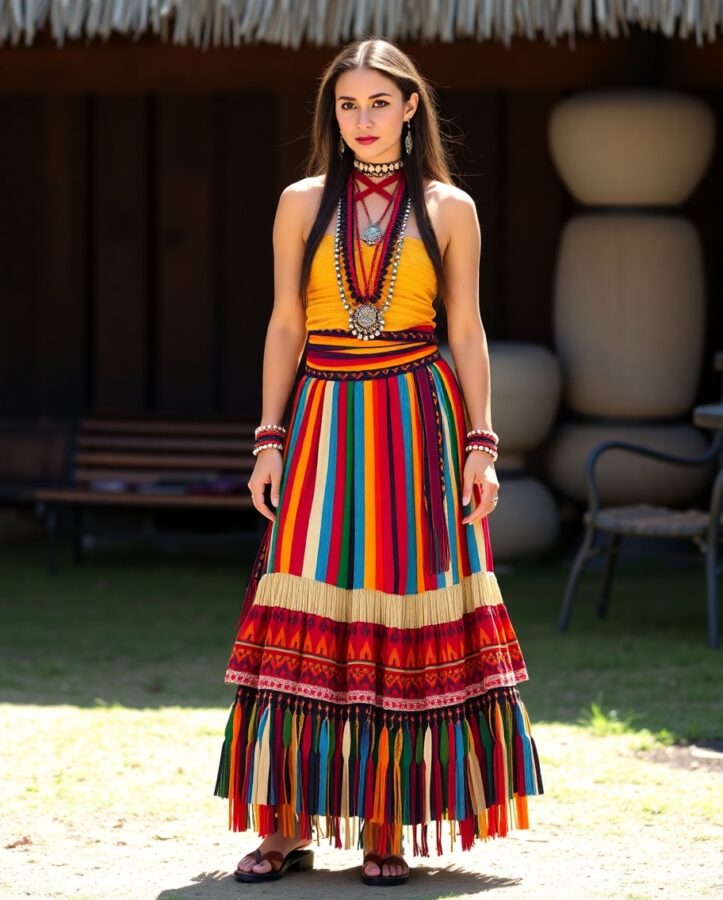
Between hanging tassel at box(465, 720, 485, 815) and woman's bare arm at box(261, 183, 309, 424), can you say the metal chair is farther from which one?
woman's bare arm at box(261, 183, 309, 424)

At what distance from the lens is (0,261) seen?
26.8ft

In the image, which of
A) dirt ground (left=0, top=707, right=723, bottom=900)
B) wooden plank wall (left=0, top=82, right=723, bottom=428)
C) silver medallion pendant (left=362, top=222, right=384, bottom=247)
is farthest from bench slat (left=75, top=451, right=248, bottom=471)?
silver medallion pendant (left=362, top=222, right=384, bottom=247)

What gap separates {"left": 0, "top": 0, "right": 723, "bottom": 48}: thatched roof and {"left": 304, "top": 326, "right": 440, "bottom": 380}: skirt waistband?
2676 mm

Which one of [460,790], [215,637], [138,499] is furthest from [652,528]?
[460,790]

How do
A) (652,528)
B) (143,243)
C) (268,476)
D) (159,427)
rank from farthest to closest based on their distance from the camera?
(143,243), (159,427), (652,528), (268,476)

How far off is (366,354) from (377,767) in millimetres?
→ 804

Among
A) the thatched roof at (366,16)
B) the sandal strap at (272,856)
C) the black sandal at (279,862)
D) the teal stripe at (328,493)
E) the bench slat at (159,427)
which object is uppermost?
the thatched roof at (366,16)

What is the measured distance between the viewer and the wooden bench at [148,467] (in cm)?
705

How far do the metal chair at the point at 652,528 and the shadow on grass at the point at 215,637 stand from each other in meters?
0.11

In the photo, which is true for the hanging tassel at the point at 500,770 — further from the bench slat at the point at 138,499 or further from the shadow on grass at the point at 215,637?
the bench slat at the point at 138,499

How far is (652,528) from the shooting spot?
573cm

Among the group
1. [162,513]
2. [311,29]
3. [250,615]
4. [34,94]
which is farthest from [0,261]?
[250,615]

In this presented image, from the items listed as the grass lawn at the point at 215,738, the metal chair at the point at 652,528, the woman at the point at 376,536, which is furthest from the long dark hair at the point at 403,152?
the metal chair at the point at 652,528

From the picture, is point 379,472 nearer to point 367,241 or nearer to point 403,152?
point 367,241
